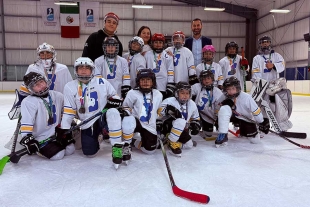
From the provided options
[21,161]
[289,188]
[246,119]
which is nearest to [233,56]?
[246,119]

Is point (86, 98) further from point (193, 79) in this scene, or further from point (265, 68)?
point (265, 68)

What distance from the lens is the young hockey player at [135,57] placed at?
3.40 metres

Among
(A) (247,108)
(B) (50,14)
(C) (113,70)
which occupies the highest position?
(B) (50,14)

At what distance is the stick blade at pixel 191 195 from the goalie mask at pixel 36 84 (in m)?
1.67

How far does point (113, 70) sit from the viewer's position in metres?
3.20

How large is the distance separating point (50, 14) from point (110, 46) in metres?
14.2

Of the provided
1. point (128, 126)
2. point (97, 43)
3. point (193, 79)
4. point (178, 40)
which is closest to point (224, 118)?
point (193, 79)

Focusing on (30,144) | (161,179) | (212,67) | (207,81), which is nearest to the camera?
(161,179)

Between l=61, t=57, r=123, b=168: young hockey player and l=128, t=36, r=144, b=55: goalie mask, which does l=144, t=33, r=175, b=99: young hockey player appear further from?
l=61, t=57, r=123, b=168: young hockey player

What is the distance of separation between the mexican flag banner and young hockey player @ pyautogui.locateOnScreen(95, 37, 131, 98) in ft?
43.9

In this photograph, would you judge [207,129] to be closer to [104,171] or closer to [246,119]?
[246,119]

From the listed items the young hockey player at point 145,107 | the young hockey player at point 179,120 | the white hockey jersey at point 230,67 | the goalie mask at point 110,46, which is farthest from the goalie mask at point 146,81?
the white hockey jersey at point 230,67

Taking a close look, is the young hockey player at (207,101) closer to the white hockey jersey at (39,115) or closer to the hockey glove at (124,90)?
the hockey glove at (124,90)

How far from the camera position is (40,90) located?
2.59 meters
